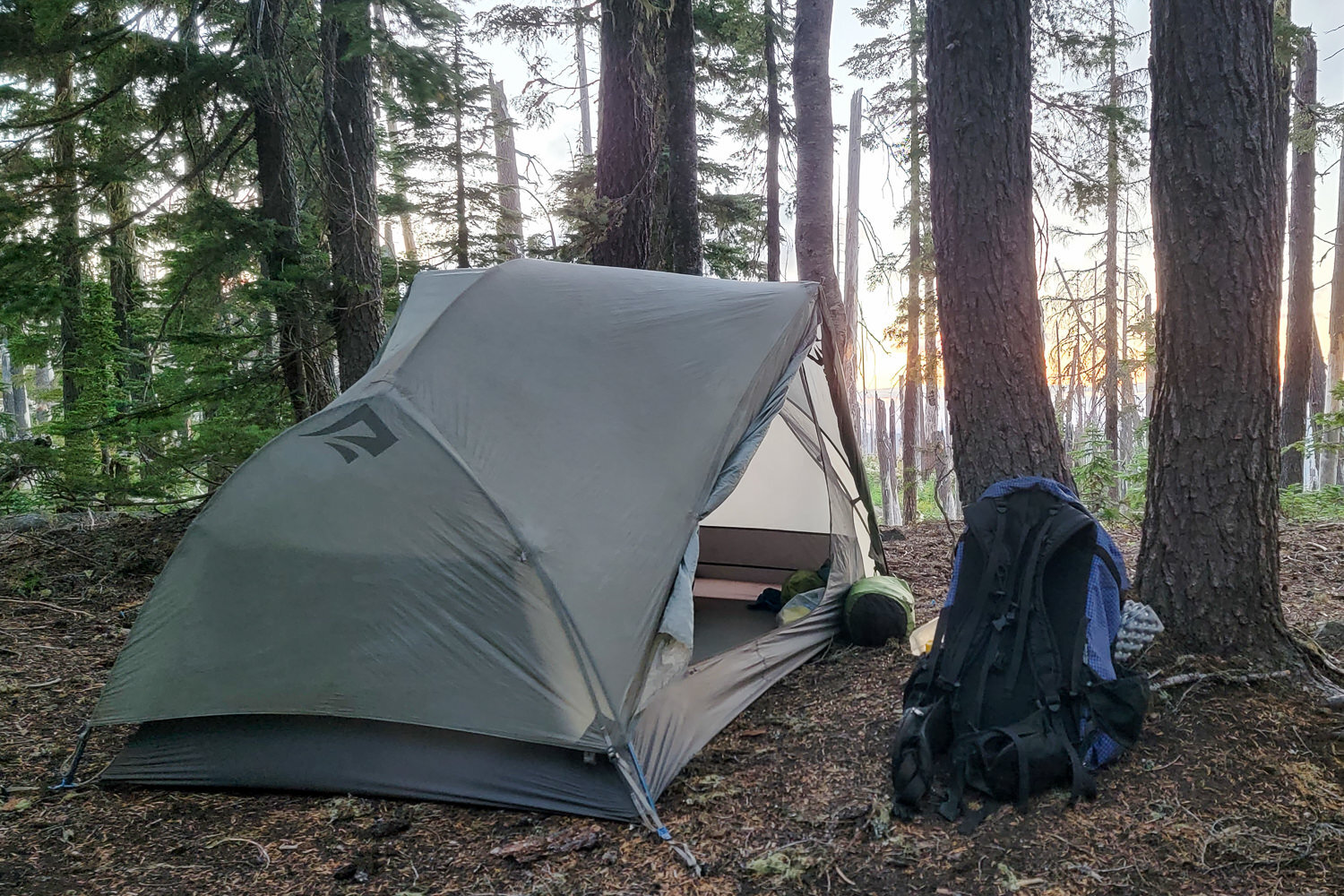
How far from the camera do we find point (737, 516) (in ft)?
19.6

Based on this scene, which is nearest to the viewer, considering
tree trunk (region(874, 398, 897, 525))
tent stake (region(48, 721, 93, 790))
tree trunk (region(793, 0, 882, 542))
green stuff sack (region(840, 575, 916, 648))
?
tent stake (region(48, 721, 93, 790))

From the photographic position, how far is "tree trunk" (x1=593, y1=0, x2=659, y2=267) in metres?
6.17

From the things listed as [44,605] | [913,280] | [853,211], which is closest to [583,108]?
[853,211]

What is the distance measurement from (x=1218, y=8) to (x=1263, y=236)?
0.84 m

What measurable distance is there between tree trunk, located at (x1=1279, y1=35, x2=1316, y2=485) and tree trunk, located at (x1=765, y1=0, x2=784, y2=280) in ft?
19.3

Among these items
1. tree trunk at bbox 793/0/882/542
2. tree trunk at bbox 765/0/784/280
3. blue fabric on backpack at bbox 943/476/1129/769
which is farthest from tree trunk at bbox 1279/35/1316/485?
blue fabric on backpack at bbox 943/476/1129/769

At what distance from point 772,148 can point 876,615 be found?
718 centimetres

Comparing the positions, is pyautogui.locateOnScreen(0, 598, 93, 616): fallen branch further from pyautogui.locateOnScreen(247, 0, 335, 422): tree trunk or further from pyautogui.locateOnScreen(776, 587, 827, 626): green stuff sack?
pyautogui.locateOnScreen(776, 587, 827, 626): green stuff sack

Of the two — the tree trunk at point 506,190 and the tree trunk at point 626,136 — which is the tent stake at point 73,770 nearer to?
the tree trunk at point 626,136

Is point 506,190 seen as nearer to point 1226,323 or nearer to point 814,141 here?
point 814,141

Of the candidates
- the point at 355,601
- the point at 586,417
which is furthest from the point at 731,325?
the point at 355,601

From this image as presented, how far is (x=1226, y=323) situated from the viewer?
2.81m

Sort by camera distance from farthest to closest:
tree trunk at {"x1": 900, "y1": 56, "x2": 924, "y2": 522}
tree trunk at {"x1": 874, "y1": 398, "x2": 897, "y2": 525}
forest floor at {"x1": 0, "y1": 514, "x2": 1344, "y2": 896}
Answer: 1. tree trunk at {"x1": 874, "y1": 398, "x2": 897, "y2": 525}
2. tree trunk at {"x1": 900, "y1": 56, "x2": 924, "y2": 522}
3. forest floor at {"x1": 0, "y1": 514, "x2": 1344, "y2": 896}

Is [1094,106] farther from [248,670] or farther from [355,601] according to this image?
[248,670]
